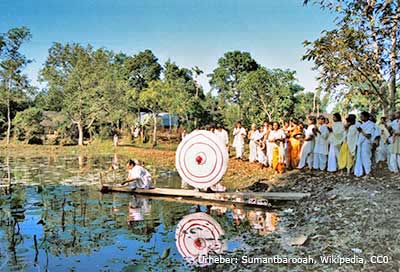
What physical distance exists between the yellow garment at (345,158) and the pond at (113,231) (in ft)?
11.0

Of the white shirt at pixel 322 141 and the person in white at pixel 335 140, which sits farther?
the white shirt at pixel 322 141

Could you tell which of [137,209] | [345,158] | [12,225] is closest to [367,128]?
[345,158]

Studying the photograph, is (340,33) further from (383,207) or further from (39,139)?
(39,139)

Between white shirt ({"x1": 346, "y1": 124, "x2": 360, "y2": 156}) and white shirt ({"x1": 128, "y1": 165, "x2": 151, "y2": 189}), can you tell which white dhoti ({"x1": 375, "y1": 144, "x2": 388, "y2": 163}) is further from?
white shirt ({"x1": 128, "y1": 165, "x2": 151, "y2": 189})

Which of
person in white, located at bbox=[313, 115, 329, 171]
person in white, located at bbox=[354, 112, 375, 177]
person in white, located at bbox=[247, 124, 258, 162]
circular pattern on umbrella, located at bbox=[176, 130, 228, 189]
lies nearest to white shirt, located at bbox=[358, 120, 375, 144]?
person in white, located at bbox=[354, 112, 375, 177]

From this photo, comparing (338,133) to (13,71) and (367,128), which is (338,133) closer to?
(367,128)

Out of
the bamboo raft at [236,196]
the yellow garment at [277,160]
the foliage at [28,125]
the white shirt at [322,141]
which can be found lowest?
the bamboo raft at [236,196]

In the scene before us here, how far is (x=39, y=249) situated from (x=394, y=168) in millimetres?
9028

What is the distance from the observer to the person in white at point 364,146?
1127 cm

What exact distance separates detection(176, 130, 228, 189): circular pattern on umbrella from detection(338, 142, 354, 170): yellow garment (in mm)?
3436

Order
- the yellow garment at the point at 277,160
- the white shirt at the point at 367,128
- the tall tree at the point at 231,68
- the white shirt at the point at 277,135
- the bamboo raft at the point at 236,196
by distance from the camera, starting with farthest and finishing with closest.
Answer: the tall tree at the point at 231,68, the white shirt at the point at 277,135, the yellow garment at the point at 277,160, the white shirt at the point at 367,128, the bamboo raft at the point at 236,196

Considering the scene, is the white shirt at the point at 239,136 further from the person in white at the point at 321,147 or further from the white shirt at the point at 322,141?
the white shirt at the point at 322,141

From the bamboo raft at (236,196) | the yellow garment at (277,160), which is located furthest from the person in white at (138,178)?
the yellow garment at (277,160)

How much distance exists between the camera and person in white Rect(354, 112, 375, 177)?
11271 mm
